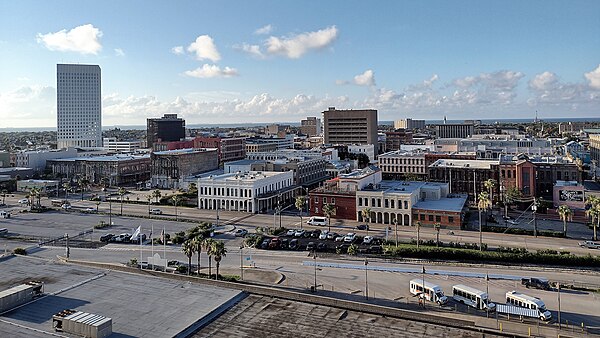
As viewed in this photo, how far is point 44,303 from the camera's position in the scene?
38.2 meters

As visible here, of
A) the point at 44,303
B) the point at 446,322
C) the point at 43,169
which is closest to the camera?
the point at 446,322

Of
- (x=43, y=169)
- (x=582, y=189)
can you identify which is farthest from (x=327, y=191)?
(x=43, y=169)

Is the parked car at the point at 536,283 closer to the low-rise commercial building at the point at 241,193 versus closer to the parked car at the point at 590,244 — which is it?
the parked car at the point at 590,244

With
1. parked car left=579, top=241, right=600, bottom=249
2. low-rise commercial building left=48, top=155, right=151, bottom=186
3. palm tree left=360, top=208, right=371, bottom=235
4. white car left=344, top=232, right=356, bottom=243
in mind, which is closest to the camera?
parked car left=579, top=241, right=600, bottom=249

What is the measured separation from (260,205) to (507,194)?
1928 inches

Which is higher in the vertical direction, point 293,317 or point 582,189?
point 582,189

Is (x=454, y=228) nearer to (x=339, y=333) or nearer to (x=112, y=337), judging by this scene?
(x=339, y=333)

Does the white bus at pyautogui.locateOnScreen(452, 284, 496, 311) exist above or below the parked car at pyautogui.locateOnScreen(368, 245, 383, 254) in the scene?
below

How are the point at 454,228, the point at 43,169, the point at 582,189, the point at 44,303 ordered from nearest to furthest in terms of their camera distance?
1. the point at 44,303
2. the point at 454,228
3. the point at 582,189
4. the point at 43,169

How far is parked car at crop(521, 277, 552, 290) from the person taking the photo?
49531mm

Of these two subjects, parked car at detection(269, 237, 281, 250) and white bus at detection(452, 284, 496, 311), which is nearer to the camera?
white bus at detection(452, 284, 496, 311)

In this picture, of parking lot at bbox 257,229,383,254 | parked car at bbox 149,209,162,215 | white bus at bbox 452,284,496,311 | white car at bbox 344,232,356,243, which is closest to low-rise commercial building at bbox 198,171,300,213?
parked car at bbox 149,209,162,215

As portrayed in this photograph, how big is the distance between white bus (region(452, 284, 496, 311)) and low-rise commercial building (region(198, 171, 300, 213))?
180 feet

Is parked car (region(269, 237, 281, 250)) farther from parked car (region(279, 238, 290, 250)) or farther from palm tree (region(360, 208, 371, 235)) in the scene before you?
palm tree (region(360, 208, 371, 235))
